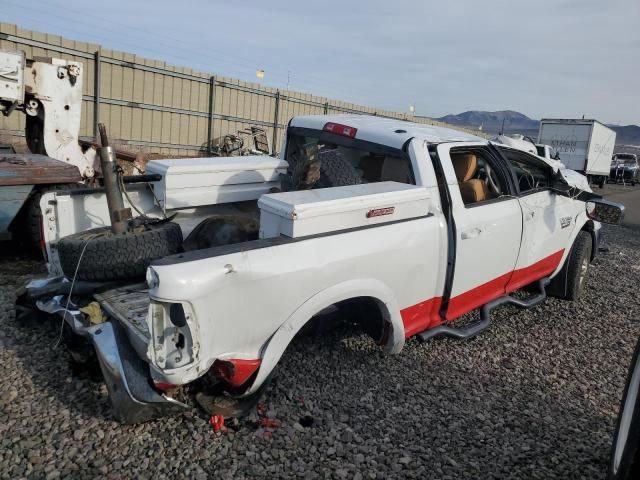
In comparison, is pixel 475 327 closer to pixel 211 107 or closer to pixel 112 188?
pixel 112 188

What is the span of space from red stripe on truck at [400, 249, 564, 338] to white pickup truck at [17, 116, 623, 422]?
0.06ft

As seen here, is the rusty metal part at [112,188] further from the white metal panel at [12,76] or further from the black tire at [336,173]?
the white metal panel at [12,76]

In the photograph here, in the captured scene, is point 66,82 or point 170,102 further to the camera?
point 170,102

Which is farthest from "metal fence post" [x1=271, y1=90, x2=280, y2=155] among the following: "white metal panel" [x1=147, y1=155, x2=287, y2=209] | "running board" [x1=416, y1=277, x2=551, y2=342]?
"running board" [x1=416, y1=277, x2=551, y2=342]

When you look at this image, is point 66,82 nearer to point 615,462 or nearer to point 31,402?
point 31,402

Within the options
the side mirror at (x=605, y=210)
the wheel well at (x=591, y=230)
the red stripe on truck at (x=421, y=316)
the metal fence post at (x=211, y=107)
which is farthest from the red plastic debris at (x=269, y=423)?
the metal fence post at (x=211, y=107)

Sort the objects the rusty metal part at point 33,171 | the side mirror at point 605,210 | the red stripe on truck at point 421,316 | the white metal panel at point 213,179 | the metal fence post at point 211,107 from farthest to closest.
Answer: the metal fence post at point 211,107 < the rusty metal part at point 33,171 < the side mirror at point 605,210 < the white metal panel at point 213,179 < the red stripe on truck at point 421,316

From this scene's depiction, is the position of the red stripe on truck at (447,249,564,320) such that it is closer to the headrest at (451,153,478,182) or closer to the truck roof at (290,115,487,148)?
the headrest at (451,153,478,182)

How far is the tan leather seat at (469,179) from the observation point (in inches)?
165

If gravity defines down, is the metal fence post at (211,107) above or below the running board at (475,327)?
above

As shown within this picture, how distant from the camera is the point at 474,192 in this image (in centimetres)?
421

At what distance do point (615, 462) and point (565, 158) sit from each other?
30.5 m

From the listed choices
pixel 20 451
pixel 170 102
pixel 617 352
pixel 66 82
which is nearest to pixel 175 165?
pixel 20 451

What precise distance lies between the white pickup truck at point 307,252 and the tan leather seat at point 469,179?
17 millimetres
